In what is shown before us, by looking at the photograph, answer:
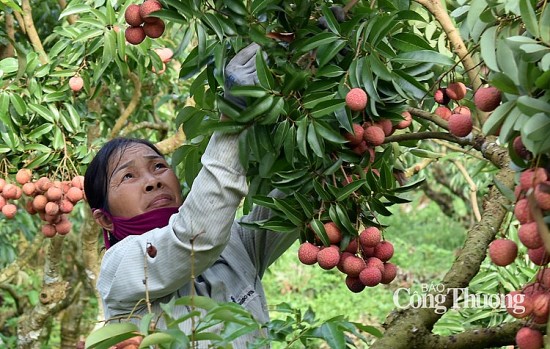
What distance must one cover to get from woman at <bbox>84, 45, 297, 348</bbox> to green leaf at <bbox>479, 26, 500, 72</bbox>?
40 cm

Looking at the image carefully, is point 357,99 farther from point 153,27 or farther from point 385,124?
point 153,27

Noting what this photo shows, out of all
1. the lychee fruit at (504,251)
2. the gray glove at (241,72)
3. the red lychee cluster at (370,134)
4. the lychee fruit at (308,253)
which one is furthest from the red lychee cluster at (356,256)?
the lychee fruit at (504,251)

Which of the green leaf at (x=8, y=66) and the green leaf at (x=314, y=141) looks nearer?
the green leaf at (x=314, y=141)

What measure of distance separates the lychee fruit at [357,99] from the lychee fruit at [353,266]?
0.84ft

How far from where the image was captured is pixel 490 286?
7.86 feet

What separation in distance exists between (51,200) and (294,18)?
1.47 meters

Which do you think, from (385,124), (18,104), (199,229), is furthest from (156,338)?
(18,104)

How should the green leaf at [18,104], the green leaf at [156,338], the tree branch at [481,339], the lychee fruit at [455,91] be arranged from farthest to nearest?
the green leaf at [18,104] < the lychee fruit at [455,91] < the tree branch at [481,339] < the green leaf at [156,338]

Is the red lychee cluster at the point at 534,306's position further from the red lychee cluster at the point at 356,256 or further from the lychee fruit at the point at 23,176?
the lychee fruit at the point at 23,176

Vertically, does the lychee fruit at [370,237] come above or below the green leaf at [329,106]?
below

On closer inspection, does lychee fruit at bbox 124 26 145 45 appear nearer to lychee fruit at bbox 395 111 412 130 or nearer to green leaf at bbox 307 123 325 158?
green leaf at bbox 307 123 325 158

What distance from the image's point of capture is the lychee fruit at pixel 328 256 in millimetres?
1439

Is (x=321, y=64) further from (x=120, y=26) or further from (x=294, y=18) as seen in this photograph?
(x=120, y=26)

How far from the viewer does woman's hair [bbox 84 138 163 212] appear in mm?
1854
